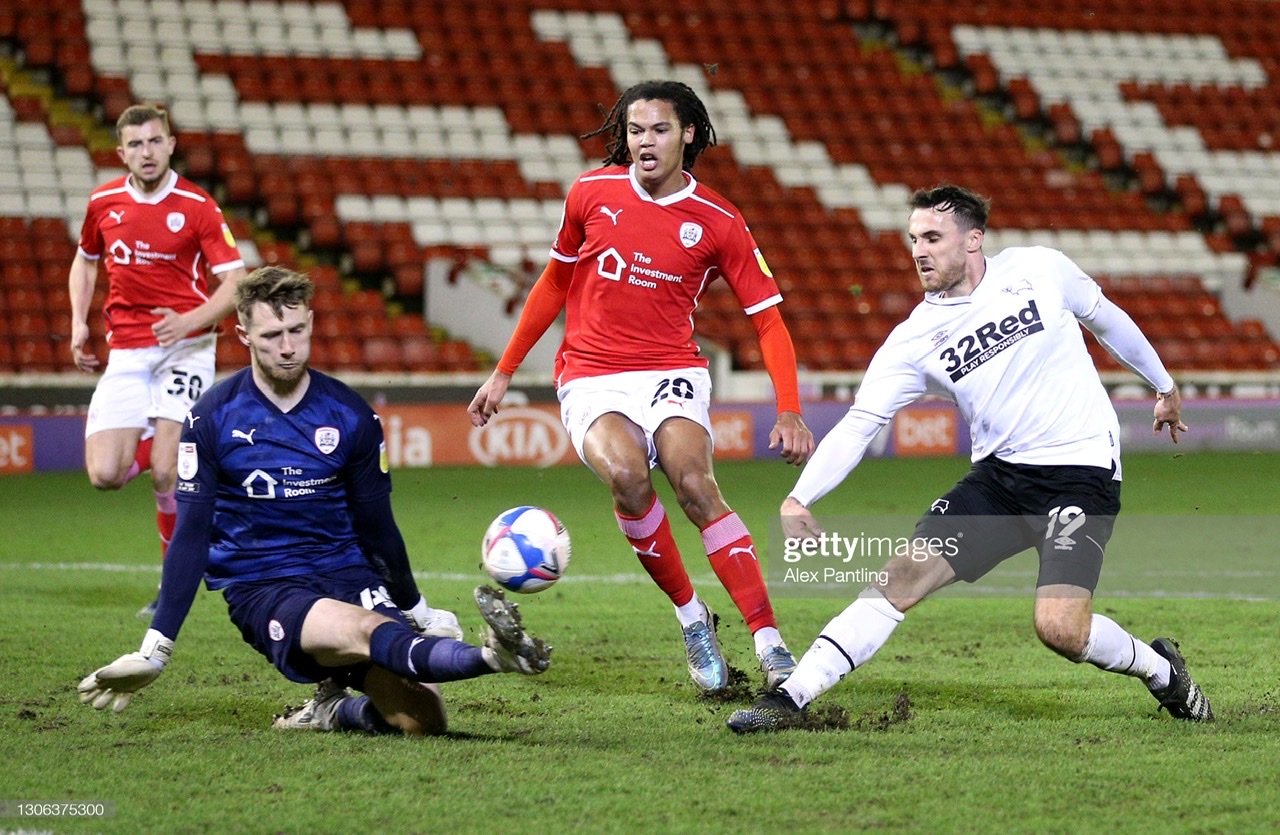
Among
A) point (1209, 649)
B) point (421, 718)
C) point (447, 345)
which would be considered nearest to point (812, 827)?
point (421, 718)

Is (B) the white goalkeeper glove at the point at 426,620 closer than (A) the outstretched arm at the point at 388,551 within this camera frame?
No

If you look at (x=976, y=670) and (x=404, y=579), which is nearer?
(x=404, y=579)

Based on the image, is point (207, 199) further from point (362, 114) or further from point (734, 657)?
point (362, 114)

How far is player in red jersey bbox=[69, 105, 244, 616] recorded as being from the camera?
736 centimetres

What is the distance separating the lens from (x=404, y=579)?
4.88 meters

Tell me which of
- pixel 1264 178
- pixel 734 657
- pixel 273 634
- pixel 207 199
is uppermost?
pixel 1264 178

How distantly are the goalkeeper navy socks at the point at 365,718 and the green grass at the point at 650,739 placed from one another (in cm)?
8

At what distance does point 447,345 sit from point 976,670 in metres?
12.0

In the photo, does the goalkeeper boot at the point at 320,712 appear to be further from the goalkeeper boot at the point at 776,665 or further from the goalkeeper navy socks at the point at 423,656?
the goalkeeper boot at the point at 776,665

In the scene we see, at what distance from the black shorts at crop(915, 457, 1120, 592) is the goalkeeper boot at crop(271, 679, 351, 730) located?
185 centimetres

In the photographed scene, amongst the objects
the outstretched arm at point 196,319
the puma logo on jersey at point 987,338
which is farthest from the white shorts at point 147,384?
the puma logo on jersey at point 987,338

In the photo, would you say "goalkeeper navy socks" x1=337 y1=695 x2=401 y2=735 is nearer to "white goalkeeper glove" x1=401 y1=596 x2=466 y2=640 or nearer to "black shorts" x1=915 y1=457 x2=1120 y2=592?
"white goalkeeper glove" x1=401 y1=596 x2=466 y2=640

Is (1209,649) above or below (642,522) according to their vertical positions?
below

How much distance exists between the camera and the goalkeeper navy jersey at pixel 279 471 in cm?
463
